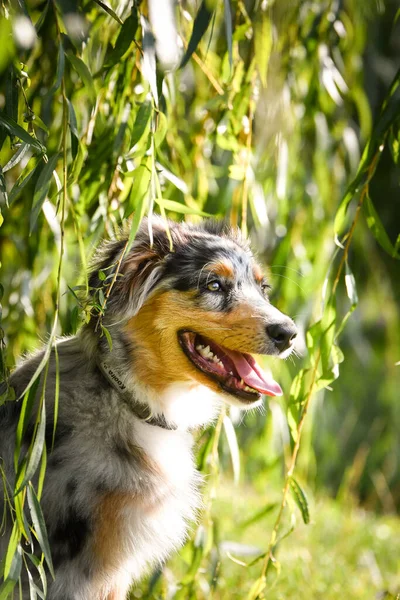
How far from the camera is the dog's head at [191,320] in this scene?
2.77 m

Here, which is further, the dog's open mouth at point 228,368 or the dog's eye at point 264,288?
the dog's eye at point 264,288

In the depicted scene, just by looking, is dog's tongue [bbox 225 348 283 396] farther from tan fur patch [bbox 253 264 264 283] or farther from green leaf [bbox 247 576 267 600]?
green leaf [bbox 247 576 267 600]

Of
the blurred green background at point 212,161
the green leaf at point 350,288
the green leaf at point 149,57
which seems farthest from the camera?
the green leaf at point 350,288

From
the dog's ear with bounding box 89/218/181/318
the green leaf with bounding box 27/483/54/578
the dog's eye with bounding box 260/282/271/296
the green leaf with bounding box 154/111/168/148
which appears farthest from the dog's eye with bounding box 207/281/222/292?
the green leaf with bounding box 27/483/54/578

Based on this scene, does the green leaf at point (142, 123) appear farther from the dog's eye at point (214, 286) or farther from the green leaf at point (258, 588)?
the green leaf at point (258, 588)

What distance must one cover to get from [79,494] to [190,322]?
2.19ft

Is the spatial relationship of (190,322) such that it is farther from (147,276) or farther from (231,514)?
(231,514)

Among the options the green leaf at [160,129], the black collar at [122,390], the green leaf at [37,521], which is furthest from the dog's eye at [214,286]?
the green leaf at [37,521]

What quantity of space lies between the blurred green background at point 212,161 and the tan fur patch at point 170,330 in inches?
10.6

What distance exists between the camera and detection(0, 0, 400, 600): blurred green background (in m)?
2.42

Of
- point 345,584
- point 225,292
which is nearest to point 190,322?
point 225,292

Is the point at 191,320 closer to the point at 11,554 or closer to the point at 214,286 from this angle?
the point at 214,286

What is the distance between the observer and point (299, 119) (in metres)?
3.90

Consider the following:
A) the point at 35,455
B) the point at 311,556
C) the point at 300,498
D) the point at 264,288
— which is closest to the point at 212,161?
the point at 264,288
